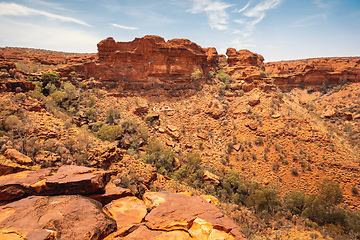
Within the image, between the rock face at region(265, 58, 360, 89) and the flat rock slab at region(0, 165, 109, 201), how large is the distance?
6191cm

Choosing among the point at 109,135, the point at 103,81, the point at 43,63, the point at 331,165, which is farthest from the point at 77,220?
the point at 43,63

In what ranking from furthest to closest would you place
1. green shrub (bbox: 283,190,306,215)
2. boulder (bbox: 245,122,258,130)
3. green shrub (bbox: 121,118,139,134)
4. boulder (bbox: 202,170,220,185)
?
boulder (bbox: 245,122,258,130)
green shrub (bbox: 121,118,139,134)
boulder (bbox: 202,170,220,185)
green shrub (bbox: 283,190,306,215)

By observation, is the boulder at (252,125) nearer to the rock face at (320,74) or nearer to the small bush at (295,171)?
the small bush at (295,171)

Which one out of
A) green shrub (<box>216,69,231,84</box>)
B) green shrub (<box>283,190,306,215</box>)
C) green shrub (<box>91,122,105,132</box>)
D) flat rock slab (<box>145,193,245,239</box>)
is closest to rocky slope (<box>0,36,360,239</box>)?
flat rock slab (<box>145,193,245,239</box>)

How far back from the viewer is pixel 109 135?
18.4 meters

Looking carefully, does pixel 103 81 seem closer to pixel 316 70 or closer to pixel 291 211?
pixel 291 211

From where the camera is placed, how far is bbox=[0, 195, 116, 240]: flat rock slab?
4.28 metres

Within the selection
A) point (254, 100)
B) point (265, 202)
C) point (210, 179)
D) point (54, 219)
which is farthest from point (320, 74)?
point (54, 219)

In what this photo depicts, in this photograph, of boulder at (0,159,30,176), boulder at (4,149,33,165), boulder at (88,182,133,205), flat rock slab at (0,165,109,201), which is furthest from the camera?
boulder at (4,149,33,165)

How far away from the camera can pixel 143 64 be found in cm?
3014

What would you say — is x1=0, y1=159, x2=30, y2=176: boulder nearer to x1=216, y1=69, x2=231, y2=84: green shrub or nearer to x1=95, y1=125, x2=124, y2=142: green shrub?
x1=95, y1=125, x2=124, y2=142: green shrub

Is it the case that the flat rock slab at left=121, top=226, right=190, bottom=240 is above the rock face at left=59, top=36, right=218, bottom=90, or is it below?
below

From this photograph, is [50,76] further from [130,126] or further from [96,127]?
[130,126]

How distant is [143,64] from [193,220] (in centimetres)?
2880
